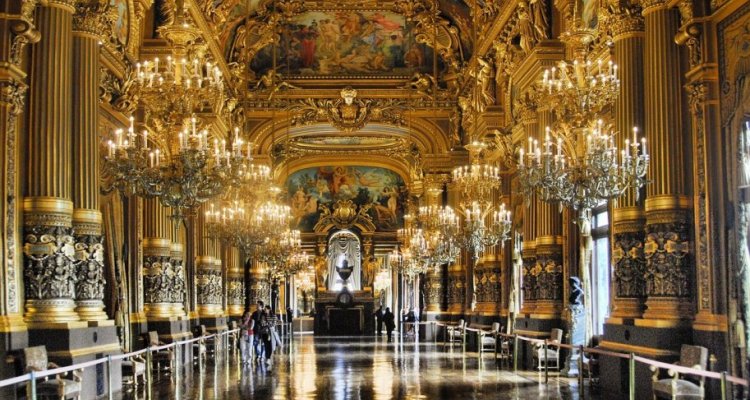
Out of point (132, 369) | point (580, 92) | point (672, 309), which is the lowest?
point (132, 369)

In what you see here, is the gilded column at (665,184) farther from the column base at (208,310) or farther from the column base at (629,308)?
the column base at (208,310)

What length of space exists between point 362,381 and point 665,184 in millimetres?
6831

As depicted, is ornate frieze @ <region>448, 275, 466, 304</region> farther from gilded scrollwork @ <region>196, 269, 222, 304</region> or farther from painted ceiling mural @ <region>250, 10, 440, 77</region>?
gilded scrollwork @ <region>196, 269, 222, 304</region>

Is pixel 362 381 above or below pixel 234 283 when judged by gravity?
below

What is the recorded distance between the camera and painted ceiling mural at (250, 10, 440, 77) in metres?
31.6

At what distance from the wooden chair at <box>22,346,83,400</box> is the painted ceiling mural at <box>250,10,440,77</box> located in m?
20.3

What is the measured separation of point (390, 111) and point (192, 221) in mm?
10423

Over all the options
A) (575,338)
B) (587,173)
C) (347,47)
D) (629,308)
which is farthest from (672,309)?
(347,47)

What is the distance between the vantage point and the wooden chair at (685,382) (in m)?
11.1

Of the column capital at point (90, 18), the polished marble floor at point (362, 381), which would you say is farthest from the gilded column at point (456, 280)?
the column capital at point (90, 18)

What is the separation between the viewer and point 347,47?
32.9 m

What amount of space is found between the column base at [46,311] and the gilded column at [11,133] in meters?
0.22

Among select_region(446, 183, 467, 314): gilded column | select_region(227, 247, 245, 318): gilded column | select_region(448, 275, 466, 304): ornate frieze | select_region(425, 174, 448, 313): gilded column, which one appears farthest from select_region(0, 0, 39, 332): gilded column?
select_region(425, 174, 448, 313): gilded column

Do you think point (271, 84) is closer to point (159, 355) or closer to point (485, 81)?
point (485, 81)
